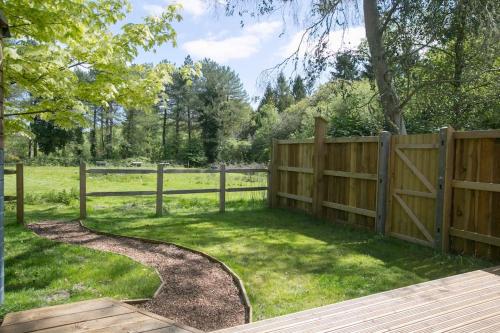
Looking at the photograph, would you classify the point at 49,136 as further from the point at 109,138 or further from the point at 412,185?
the point at 412,185

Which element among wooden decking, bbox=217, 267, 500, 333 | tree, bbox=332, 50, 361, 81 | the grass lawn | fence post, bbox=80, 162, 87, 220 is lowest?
the grass lawn

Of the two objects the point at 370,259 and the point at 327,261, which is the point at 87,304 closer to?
the point at 327,261

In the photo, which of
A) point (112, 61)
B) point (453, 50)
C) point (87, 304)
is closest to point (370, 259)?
point (87, 304)

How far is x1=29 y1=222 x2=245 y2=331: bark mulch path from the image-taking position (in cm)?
396

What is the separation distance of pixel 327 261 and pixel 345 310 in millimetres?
2766

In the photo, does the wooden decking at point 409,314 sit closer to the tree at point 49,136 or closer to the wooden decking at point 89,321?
the wooden decking at point 89,321

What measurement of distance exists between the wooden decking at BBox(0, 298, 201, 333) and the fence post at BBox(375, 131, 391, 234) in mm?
5337

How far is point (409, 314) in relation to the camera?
301cm

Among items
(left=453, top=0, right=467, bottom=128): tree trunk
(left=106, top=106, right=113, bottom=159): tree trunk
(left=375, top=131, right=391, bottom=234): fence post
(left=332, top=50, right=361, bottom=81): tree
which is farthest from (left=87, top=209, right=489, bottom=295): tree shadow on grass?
(left=106, top=106, right=113, bottom=159): tree trunk

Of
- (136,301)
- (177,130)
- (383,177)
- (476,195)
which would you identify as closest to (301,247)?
(383,177)

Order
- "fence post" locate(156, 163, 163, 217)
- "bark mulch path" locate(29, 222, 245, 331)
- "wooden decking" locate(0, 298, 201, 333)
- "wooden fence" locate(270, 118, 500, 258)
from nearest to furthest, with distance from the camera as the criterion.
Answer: "wooden decking" locate(0, 298, 201, 333) → "bark mulch path" locate(29, 222, 245, 331) → "wooden fence" locate(270, 118, 500, 258) → "fence post" locate(156, 163, 163, 217)

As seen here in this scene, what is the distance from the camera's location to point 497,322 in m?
2.85

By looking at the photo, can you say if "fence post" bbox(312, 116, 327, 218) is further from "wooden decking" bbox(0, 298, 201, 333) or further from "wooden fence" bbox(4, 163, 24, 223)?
"wooden decking" bbox(0, 298, 201, 333)

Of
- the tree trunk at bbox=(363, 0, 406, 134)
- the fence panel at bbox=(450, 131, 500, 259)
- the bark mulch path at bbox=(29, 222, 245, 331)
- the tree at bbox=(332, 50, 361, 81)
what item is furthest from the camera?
the tree at bbox=(332, 50, 361, 81)
